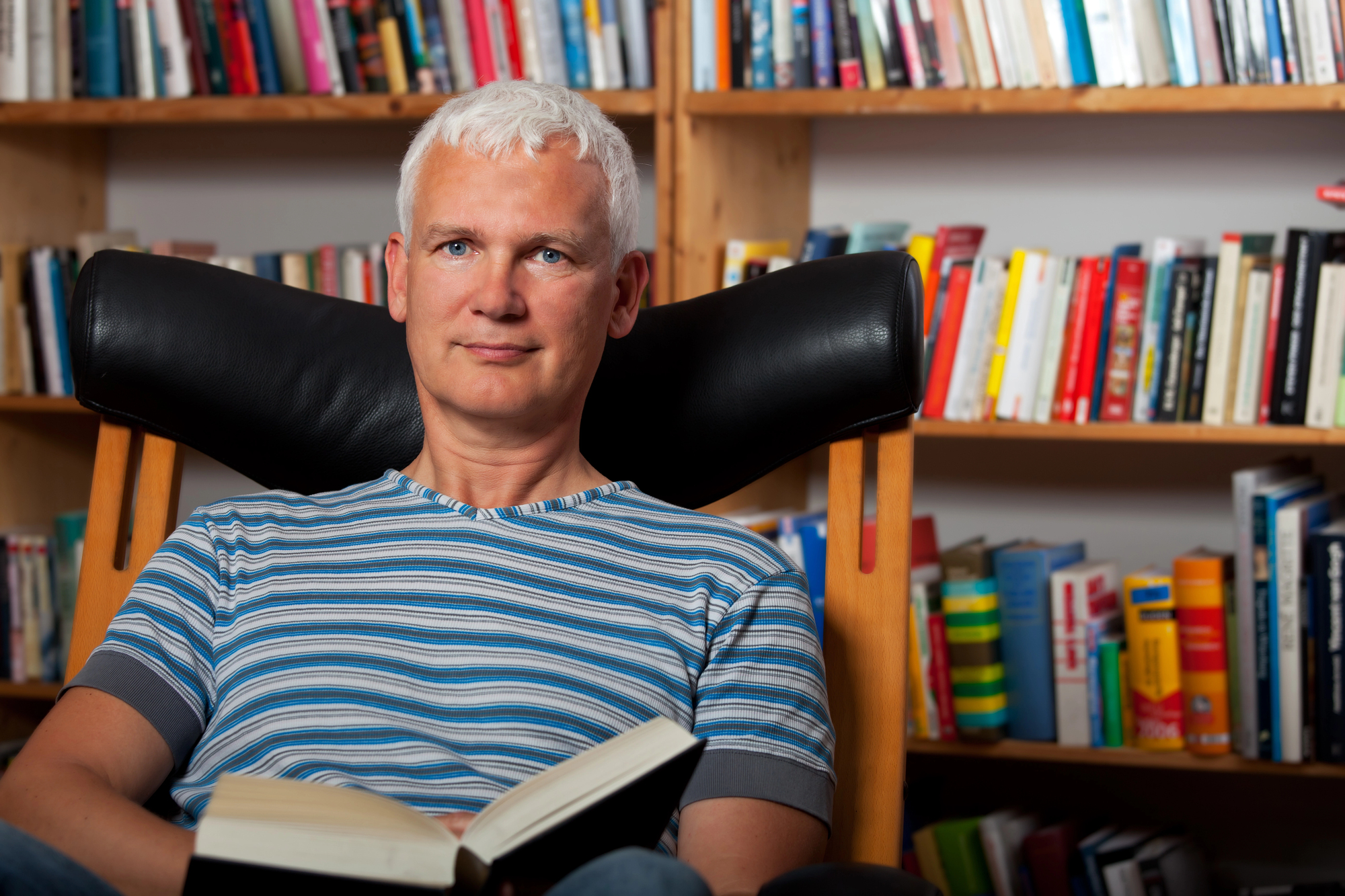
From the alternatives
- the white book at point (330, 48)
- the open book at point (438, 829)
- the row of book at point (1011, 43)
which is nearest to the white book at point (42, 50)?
the white book at point (330, 48)

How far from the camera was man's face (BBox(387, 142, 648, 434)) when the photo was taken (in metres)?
1.08

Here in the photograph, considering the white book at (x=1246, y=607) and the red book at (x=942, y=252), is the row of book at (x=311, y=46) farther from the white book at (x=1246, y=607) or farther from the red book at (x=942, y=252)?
the white book at (x=1246, y=607)

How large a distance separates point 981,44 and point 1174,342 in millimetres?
521

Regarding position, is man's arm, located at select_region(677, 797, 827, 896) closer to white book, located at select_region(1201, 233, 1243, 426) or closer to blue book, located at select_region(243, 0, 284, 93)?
white book, located at select_region(1201, 233, 1243, 426)

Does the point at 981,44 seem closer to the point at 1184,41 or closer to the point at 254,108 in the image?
the point at 1184,41

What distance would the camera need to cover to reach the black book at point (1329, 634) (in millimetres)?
1744

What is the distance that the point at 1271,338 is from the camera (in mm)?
1797

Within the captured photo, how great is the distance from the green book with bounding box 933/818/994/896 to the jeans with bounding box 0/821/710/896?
4.59 ft

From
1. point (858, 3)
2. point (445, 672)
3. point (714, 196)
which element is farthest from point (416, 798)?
point (858, 3)

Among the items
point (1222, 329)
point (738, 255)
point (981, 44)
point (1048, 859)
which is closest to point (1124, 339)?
point (1222, 329)

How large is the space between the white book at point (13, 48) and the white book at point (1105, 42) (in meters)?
1.76

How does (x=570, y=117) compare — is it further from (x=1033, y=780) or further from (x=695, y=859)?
(x=1033, y=780)

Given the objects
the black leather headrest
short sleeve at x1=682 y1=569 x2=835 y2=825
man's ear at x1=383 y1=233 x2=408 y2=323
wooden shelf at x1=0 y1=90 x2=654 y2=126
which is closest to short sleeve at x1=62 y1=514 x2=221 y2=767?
the black leather headrest

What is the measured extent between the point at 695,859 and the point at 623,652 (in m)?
0.17
